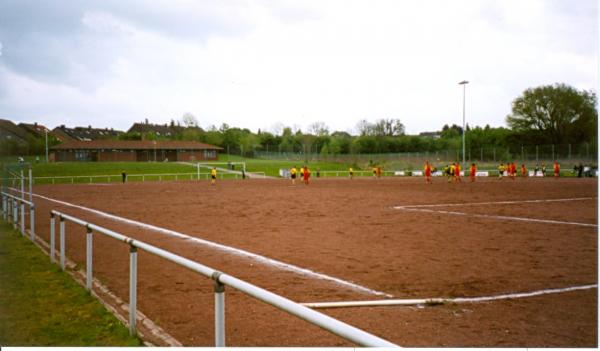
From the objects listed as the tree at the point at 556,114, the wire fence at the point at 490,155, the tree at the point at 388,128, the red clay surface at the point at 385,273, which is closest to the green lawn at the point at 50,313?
the red clay surface at the point at 385,273

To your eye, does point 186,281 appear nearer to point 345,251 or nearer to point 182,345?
point 182,345

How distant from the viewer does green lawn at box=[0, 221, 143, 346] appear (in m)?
4.19

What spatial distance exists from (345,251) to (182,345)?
440 cm

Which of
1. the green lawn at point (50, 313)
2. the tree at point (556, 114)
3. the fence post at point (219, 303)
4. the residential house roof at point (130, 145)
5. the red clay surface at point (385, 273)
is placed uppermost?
the residential house roof at point (130, 145)

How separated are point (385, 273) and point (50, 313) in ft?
12.4

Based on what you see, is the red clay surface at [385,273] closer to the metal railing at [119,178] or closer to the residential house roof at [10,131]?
the residential house roof at [10,131]

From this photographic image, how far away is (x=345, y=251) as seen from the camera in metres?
8.04

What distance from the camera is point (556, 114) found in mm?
14555

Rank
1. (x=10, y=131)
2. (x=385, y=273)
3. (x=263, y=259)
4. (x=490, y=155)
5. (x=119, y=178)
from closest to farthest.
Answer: (x=10, y=131) → (x=385, y=273) → (x=263, y=259) → (x=490, y=155) → (x=119, y=178)

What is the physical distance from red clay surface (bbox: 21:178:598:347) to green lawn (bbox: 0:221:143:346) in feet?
1.35

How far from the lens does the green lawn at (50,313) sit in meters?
4.19

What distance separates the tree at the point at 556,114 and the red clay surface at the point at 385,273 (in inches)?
81.8

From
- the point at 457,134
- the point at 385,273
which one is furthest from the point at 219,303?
the point at 457,134

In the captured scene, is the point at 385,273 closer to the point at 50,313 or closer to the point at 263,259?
the point at 263,259
